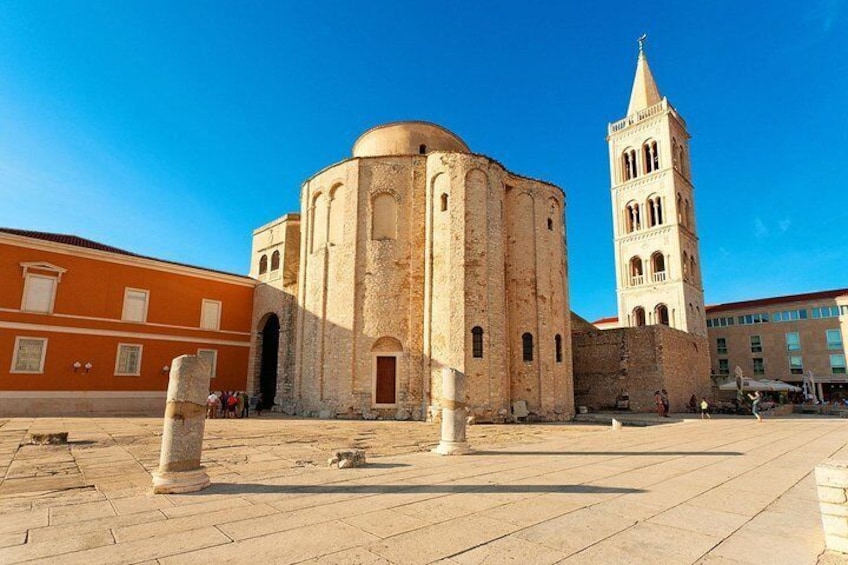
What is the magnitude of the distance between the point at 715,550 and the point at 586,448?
6.98 m

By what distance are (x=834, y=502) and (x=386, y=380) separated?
57.0 feet

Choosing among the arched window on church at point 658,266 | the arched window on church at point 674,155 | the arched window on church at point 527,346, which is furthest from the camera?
the arched window on church at point 674,155

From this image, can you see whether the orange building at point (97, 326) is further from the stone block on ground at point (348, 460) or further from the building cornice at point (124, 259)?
the stone block on ground at point (348, 460)

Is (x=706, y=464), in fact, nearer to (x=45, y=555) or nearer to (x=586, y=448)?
(x=586, y=448)

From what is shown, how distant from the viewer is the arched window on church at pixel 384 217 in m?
21.8

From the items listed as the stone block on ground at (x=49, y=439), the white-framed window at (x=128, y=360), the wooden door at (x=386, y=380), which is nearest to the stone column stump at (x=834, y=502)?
the stone block on ground at (x=49, y=439)

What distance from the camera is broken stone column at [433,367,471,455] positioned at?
987 centimetres

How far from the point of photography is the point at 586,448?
35.5 feet

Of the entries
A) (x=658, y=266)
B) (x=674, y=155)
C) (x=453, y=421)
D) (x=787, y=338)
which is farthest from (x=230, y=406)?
(x=787, y=338)

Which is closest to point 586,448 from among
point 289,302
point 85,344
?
point 289,302

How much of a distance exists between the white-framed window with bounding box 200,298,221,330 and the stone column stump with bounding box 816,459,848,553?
26.0 meters

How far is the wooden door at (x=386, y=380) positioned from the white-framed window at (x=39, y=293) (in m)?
14.7

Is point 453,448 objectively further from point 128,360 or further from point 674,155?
point 674,155

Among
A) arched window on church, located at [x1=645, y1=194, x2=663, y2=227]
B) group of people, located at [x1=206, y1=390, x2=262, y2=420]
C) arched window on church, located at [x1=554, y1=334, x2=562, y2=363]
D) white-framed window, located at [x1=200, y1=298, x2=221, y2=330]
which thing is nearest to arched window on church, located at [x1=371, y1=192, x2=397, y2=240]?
arched window on church, located at [x1=554, y1=334, x2=562, y2=363]
